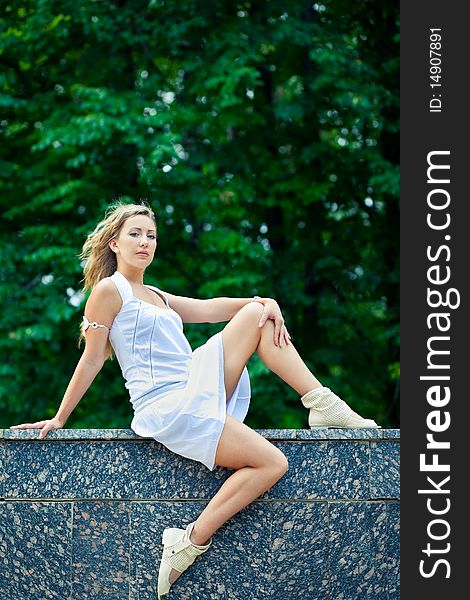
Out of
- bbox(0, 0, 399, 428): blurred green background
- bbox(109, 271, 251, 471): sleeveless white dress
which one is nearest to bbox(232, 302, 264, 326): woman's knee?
bbox(109, 271, 251, 471): sleeveless white dress

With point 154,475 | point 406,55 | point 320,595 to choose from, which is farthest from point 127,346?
point 406,55

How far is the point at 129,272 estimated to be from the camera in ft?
16.3

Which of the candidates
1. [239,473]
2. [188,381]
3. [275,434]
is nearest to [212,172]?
[188,381]

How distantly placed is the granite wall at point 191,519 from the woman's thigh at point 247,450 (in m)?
0.12

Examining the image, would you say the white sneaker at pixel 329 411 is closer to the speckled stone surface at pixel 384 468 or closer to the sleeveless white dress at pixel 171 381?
the speckled stone surface at pixel 384 468

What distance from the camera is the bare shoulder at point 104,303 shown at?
186 inches

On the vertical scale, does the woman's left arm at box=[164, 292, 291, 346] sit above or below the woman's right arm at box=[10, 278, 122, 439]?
above

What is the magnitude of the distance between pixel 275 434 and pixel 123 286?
102 centimetres

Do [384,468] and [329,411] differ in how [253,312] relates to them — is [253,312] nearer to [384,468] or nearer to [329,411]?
[329,411]

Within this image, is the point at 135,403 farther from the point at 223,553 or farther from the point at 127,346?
the point at 223,553

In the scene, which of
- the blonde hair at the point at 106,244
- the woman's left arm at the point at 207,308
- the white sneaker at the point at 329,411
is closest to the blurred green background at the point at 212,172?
the woman's left arm at the point at 207,308

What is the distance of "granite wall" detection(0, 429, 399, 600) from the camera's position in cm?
459

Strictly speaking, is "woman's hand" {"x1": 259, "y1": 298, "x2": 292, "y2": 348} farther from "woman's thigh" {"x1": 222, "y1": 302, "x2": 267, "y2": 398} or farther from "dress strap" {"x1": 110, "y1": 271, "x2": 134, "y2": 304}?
"dress strap" {"x1": 110, "y1": 271, "x2": 134, "y2": 304}

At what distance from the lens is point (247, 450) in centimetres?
447
